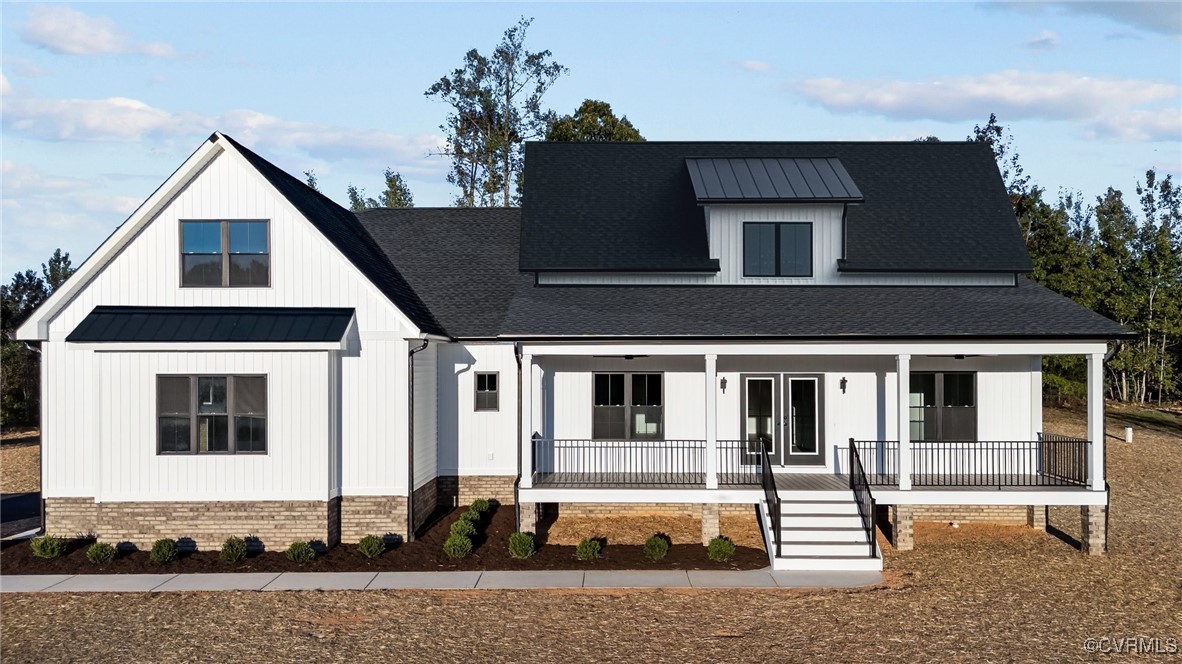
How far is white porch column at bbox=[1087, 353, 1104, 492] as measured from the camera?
16438mm

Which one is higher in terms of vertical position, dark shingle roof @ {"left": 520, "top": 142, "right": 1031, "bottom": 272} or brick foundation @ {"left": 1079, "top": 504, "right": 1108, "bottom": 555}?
dark shingle roof @ {"left": 520, "top": 142, "right": 1031, "bottom": 272}

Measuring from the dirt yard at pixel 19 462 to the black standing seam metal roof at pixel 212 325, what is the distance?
7.32 m

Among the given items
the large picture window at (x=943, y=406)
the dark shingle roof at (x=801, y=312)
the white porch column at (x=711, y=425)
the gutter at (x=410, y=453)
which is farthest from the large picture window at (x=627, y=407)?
the large picture window at (x=943, y=406)

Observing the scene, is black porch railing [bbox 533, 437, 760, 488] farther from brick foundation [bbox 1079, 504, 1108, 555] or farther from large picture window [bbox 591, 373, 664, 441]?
brick foundation [bbox 1079, 504, 1108, 555]

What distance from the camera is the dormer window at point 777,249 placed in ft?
65.8

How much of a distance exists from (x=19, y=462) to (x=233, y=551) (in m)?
17.2

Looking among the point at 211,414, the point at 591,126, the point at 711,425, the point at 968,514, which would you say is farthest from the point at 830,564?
the point at 591,126

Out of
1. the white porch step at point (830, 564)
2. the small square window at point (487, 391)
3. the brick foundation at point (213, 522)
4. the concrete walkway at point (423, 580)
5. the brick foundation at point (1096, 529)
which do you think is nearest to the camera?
the concrete walkway at point (423, 580)

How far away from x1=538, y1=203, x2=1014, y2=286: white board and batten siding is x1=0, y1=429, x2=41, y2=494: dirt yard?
15.2 metres

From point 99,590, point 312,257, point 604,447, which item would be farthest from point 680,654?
point 312,257

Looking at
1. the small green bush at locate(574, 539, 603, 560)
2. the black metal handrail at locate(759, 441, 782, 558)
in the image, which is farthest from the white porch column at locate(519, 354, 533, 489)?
the black metal handrail at locate(759, 441, 782, 558)

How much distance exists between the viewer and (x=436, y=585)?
46.9 feet

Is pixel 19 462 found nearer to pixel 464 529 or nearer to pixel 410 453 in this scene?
pixel 410 453

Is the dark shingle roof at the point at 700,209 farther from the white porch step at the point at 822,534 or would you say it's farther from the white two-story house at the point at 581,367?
the white porch step at the point at 822,534
